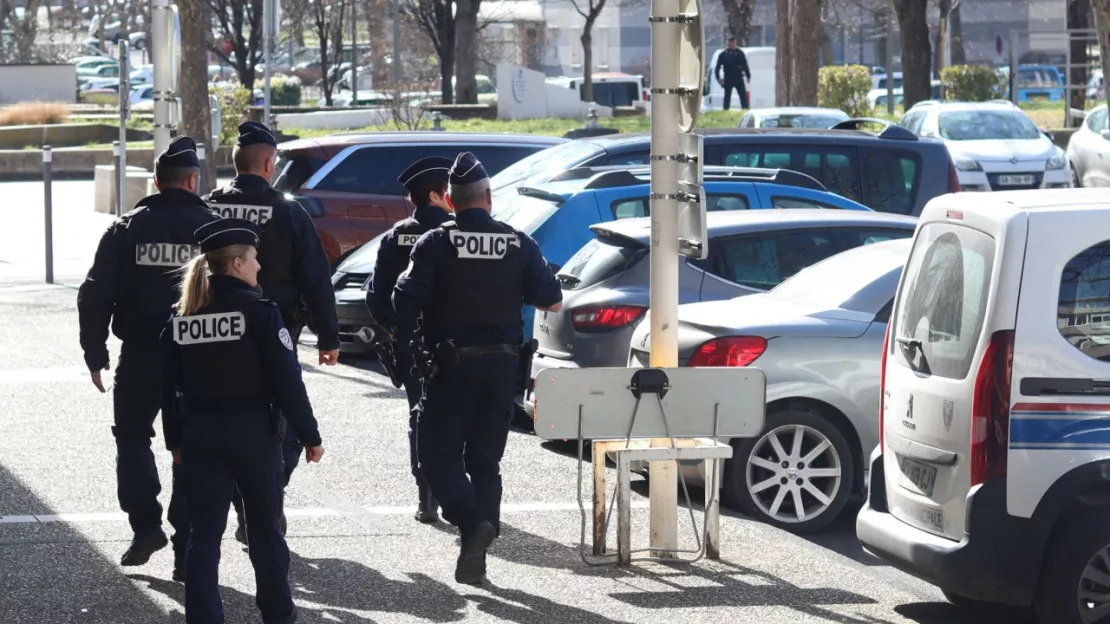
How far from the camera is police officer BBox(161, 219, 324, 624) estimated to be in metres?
5.61

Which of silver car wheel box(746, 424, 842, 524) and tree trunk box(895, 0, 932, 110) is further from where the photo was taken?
tree trunk box(895, 0, 932, 110)

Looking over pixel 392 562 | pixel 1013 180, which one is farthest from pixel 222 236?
pixel 1013 180

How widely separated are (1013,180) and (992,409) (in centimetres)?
1704

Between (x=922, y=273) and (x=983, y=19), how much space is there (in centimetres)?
8091

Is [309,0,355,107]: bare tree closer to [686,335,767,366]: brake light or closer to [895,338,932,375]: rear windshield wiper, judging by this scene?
[686,335,767,366]: brake light

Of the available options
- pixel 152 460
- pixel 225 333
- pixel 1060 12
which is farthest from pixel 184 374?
pixel 1060 12

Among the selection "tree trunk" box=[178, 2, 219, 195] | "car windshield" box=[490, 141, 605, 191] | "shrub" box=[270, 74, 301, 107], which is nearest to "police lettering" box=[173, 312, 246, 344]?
"car windshield" box=[490, 141, 605, 191]

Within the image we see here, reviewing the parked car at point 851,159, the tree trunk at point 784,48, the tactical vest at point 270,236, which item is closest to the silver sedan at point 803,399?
the tactical vest at point 270,236

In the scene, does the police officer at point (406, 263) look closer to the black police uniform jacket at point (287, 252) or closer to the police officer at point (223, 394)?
the black police uniform jacket at point (287, 252)

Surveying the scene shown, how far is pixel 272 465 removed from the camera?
5715 mm

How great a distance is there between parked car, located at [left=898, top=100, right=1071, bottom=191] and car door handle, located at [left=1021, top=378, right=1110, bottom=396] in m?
15.6

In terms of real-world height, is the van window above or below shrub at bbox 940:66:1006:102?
below

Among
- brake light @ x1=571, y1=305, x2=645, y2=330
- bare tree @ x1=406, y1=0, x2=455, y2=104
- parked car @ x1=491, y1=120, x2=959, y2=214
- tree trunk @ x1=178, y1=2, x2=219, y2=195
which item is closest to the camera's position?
brake light @ x1=571, y1=305, x2=645, y2=330

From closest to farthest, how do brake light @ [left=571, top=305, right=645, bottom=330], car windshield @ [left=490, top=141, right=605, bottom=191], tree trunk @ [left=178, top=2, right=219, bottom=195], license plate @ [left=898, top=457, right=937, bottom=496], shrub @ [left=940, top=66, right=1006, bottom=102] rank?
license plate @ [left=898, top=457, right=937, bottom=496] → brake light @ [left=571, top=305, right=645, bottom=330] → car windshield @ [left=490, top=141, right=605, bottom=191] → tree trunk @ [left=178, top=2, right=219, bottom=195] → shrub @ [left=940, top=66, right=1006, bottom=102]
